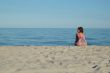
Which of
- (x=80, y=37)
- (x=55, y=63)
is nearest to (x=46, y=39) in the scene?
(x=80, y=37)

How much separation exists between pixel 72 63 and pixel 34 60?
130 cm

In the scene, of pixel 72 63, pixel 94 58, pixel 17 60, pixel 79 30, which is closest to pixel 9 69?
pixel 17 60

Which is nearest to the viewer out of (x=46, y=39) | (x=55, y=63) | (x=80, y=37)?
(x=55, y=63)

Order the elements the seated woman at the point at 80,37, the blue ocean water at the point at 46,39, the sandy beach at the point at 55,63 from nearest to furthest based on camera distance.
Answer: the sandy beach at the point at 55,63 < the seated woman at the point at 80,37 < the blue ocean water at the point at 46,39

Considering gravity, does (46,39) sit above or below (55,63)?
below

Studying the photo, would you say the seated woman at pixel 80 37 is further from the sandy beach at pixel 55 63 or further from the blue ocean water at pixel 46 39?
the blue ocean water at pixel 46 39

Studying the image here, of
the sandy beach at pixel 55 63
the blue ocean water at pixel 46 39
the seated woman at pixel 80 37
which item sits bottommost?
the blue ocean water at pixel 46 39

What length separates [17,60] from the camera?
28.2ft

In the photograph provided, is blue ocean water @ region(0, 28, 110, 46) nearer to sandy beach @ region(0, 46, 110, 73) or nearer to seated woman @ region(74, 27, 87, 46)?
seated woman @ region(74, 27, 87, 46)

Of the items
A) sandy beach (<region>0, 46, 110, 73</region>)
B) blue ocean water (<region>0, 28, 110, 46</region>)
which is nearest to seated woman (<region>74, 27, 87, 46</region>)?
sandy beach (<region>0, 46, 110, 73</region>)

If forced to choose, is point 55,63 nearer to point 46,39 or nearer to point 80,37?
point 80,37

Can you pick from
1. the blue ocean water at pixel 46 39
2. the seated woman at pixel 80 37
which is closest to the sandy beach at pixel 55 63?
the seated woman at pixel 80 37

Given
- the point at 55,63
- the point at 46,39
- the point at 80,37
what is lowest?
the point at 46,39

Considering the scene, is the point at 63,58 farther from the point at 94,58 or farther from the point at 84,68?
the point at 84,68
